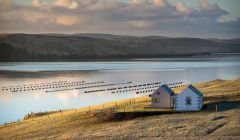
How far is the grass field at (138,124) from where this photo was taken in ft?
168

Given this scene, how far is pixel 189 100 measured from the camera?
6284 cm

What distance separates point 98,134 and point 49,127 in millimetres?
10884

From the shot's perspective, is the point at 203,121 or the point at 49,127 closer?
the point at 203,121

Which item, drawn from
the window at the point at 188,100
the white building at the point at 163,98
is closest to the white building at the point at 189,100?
the window at the point at 188,100

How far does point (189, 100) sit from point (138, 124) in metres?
10.0

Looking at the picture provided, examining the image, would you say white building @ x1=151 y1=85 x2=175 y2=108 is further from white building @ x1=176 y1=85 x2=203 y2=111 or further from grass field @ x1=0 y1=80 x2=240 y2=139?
white building @ x1=176 y1=85 x2=203 y2=111

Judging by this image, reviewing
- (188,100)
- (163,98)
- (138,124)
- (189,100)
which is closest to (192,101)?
(189,100)

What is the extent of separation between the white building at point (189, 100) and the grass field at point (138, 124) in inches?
55.7

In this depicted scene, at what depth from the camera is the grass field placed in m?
51.3

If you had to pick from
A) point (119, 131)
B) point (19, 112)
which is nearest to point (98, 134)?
point (119, 131)

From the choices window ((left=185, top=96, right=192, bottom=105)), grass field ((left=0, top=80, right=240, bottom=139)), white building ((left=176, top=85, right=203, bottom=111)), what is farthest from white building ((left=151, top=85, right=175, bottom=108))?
window ((left=185, top=96, right=192, bottom=105))

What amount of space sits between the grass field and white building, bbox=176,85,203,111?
1.41 meters

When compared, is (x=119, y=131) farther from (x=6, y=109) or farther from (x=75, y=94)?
(x=75, y=94)

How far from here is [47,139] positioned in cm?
5434
